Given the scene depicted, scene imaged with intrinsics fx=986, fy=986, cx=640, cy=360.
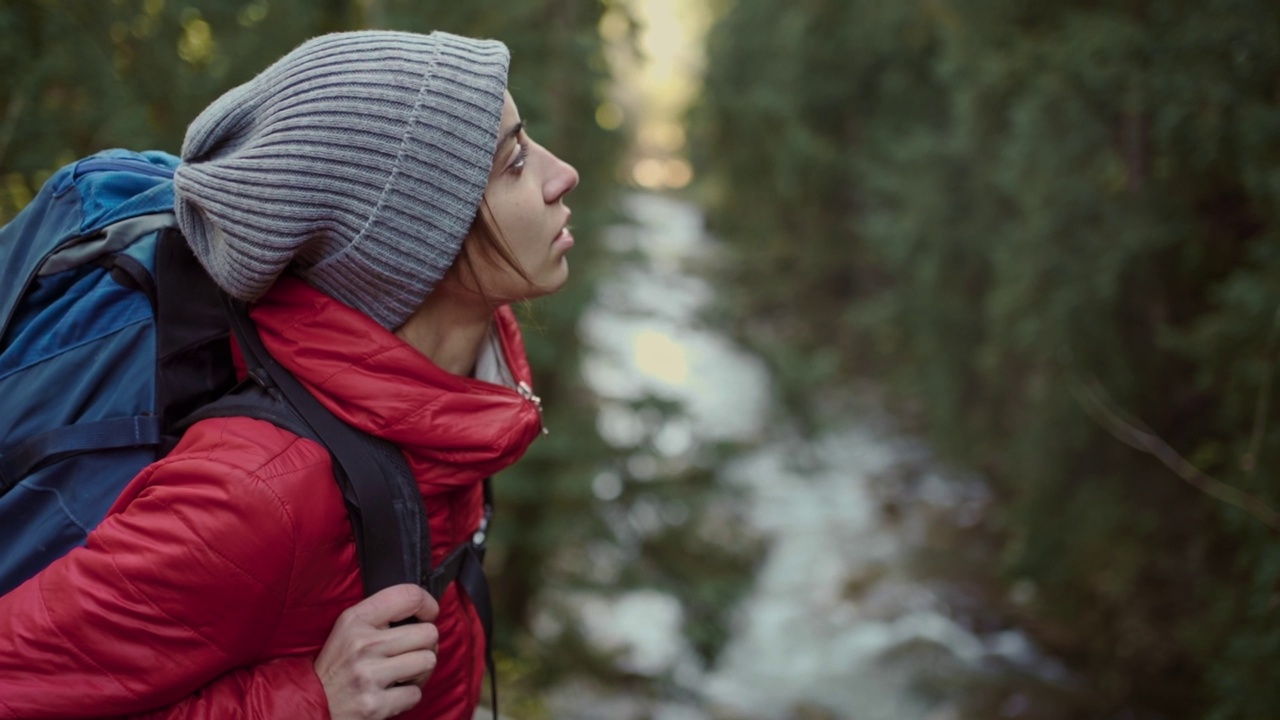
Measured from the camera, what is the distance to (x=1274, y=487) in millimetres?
3516

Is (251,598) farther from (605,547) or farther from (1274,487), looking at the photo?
(605,547)

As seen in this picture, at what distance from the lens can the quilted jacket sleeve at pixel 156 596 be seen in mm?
1311

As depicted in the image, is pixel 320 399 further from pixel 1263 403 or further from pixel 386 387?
pixel 1263 403

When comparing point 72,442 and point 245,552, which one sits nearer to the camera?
point 245,552

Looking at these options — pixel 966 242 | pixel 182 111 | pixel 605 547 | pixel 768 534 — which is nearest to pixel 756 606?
pixel 768 534

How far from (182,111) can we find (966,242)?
631cm

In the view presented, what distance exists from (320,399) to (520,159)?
20.2 inches

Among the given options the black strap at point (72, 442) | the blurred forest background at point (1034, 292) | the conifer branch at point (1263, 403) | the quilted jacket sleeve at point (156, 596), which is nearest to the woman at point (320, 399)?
the quilted jacket sleeve at point (156, 596)

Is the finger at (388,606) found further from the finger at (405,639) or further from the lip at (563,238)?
the lip at (563,238)

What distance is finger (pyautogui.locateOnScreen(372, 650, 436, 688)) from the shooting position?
4.84 ft

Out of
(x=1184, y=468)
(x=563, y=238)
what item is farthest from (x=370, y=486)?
(x=1184, y=468)

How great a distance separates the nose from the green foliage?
2.66m

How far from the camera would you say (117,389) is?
1529 millimetres

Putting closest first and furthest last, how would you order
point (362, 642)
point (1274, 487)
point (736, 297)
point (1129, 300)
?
point (362, 642) → point (1274, 487) → point (1129, 300) → point (736, 297)
